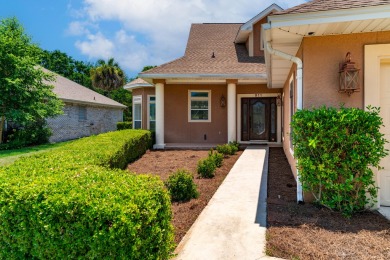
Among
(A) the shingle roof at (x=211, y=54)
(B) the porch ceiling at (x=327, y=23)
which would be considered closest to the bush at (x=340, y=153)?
(B) the porch ceiling at (x=327, y=23)

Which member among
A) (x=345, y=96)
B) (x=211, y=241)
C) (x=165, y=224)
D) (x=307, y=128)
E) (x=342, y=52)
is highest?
(x=342, y=52)

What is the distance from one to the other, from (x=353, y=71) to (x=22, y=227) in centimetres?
475

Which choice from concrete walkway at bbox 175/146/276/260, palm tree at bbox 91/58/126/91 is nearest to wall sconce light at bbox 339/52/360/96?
concrete walkway at bbox 175/146/276/260

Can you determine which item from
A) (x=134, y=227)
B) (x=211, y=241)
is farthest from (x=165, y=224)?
(x=211, y=241)

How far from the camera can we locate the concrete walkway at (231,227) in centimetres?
296

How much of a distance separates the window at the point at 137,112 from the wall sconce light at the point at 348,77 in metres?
12.8

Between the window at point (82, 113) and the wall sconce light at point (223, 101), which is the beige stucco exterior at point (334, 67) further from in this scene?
the window at point (82, 113)

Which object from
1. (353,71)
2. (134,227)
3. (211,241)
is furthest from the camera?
(353,71)

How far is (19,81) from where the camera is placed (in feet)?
43.1

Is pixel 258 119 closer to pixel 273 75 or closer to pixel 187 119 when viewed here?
pixel 187 119

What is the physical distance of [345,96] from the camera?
177 inches

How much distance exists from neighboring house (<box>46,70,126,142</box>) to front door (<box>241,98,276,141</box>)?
11.1m

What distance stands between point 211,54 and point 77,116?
10.6 m

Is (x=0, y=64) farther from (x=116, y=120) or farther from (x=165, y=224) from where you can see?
(x=165, y=224)
